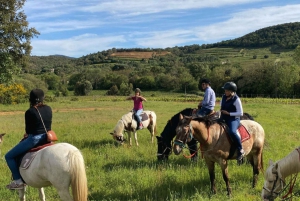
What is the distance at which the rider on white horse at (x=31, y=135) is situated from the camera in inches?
195

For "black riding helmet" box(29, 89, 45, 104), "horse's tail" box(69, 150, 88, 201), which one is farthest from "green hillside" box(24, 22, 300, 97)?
"horse's tail" box(69, 150, 88, 201)

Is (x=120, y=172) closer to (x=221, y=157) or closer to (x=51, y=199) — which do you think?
(x=51, y=199)

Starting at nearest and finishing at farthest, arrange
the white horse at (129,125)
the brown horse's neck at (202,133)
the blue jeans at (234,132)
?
the brown horse's neck at (202,133) → the blue jeans at (234,132) → the white horse at (129,125)

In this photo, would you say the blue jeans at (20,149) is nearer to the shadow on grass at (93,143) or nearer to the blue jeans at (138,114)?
the shadow on grass at (93,143)

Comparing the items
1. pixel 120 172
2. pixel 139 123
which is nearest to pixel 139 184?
pixel 120 172

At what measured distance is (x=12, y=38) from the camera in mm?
16844

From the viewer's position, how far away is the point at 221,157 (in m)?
6.06

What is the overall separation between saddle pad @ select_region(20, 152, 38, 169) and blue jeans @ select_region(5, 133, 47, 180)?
0.42 feet

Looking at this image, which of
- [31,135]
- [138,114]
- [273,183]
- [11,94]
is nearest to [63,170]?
[31,135]

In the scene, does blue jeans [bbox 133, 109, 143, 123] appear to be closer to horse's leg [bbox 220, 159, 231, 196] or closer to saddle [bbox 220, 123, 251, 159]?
saddle [bbox 220, 123, 251, 159]

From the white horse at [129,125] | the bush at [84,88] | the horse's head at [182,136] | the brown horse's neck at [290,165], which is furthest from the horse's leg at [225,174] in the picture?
the bush at [84,88]

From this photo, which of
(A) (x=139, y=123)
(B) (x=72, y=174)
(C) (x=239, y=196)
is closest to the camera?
(B) (x=72, y=174)

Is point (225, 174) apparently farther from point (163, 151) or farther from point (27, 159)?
point (27, 159)

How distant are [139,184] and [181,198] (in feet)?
4.16
